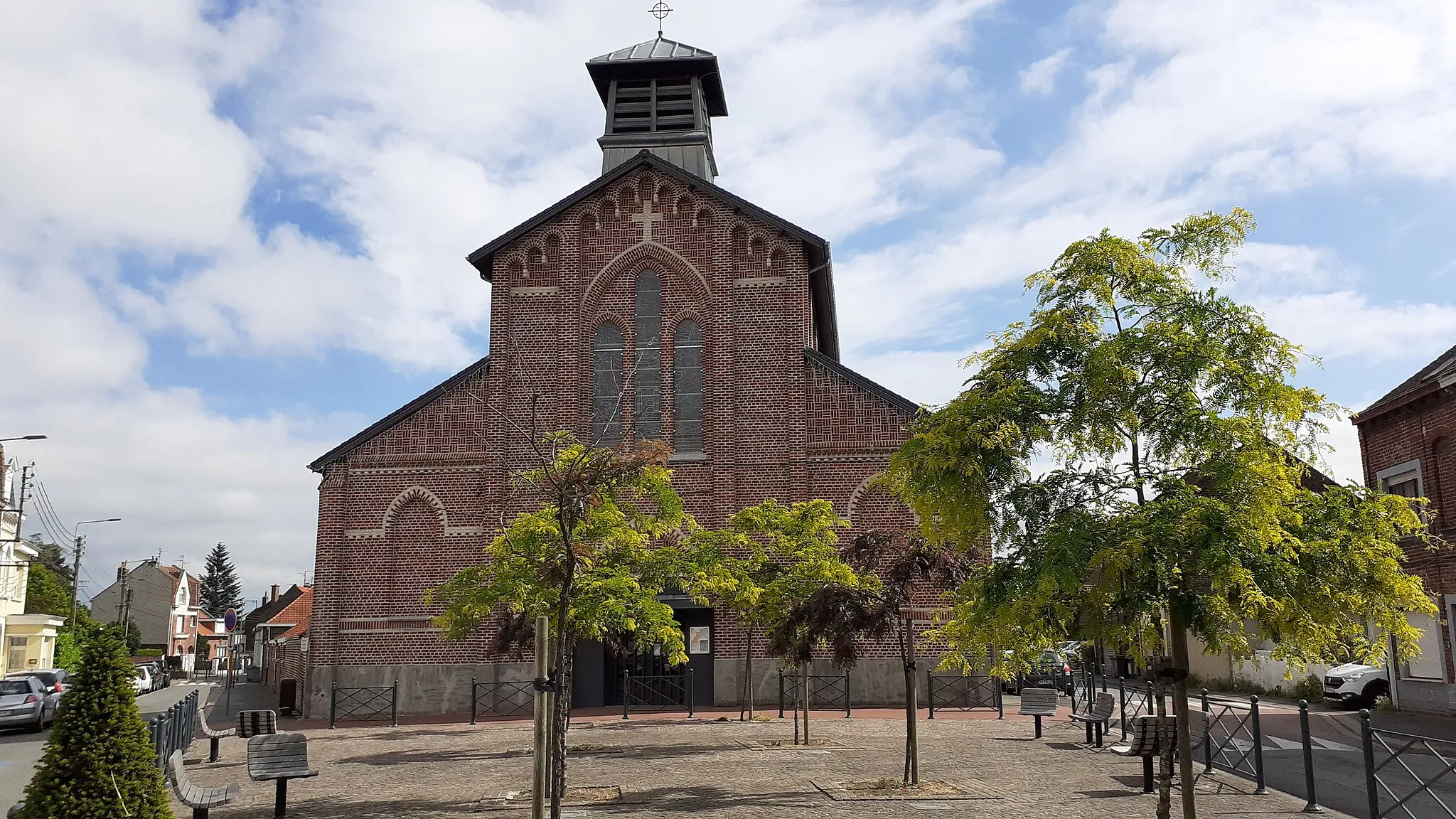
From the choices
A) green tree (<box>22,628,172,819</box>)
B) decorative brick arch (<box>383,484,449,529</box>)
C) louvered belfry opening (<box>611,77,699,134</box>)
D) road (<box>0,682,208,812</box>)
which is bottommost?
road (<box>0,682,208,812</box>)

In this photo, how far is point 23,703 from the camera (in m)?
23.2

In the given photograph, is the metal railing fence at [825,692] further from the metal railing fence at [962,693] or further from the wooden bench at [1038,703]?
the wooden bench at [1038,703]

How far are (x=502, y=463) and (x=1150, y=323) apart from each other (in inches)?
791

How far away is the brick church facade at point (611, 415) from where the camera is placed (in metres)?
25.8

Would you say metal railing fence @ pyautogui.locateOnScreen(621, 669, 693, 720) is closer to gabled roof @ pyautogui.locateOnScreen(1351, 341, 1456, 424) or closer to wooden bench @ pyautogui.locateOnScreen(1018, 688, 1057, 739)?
wooden bench @ pyautogui.locateOnScreen(1018, 688, 1057, 739)

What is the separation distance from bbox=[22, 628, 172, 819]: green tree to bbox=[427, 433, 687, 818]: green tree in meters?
3.80

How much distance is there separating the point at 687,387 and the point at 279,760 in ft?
56.6

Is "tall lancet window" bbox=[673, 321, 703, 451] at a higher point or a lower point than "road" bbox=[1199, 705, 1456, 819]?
higher

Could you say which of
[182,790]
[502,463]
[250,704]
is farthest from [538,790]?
[250,704]

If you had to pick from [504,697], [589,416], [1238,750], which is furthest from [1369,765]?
[589,416]

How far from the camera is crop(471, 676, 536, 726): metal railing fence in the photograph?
25359 mm

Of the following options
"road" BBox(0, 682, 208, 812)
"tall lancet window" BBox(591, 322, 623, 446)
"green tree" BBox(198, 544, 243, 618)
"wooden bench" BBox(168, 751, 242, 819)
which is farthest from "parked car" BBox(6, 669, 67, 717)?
"green tree" BBox(198, 544, 243, 618)

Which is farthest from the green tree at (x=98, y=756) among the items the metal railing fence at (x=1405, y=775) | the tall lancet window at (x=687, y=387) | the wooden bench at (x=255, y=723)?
the tall lancet window at (x=687, y=387)

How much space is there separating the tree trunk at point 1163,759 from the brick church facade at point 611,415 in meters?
14.3
